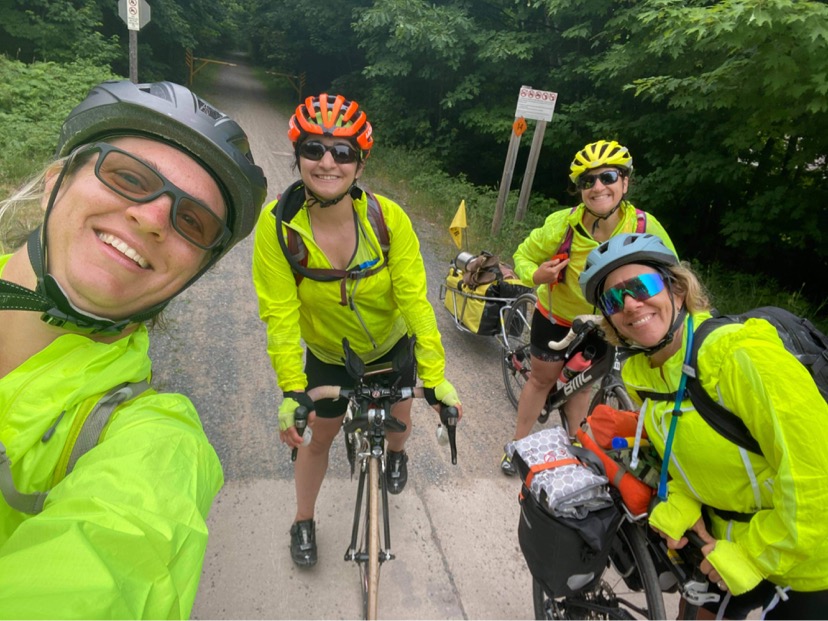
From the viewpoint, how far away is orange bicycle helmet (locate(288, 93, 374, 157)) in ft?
7.04

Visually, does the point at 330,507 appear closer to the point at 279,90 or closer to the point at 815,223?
the point at 815,223

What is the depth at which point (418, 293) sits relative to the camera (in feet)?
7.59

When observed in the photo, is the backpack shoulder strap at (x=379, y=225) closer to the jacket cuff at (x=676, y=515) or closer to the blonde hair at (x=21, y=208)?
the blonde hair at (x=21, y=208)

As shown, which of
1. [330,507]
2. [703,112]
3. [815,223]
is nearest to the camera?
[330,507]

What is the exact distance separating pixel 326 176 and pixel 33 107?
35.7ft

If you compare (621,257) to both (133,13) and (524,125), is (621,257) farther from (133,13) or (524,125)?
(133,13)

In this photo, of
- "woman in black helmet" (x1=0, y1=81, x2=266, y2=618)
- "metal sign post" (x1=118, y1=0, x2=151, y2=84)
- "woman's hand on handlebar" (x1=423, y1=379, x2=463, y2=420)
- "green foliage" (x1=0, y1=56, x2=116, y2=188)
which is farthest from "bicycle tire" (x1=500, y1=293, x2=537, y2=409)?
"metal sign post" (x1=118, y1=0, x2=151, y2=84)

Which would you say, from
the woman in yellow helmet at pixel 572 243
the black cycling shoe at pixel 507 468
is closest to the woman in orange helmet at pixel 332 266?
the woman in yellow helmet at pixel 572 243

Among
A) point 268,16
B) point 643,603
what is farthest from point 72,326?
point 268,16

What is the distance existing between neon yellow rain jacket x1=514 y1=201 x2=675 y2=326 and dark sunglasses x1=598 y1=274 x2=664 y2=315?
3.19 ft

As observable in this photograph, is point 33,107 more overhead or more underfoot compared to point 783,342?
more underfoot

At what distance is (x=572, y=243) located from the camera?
3.08 metres

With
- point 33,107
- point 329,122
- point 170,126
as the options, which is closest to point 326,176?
point 329,122

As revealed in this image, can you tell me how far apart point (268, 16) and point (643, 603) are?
84.0 ft
